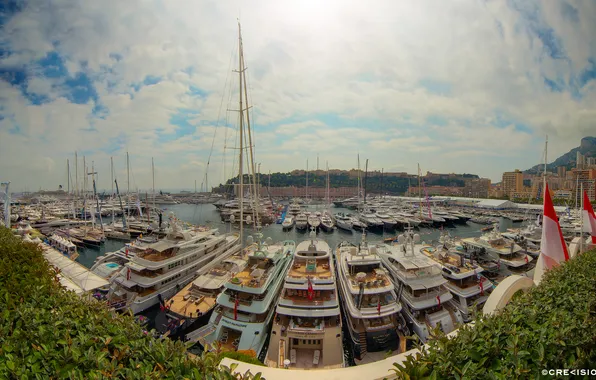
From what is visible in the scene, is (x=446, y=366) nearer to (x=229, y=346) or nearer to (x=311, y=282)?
(x=311, y=282)

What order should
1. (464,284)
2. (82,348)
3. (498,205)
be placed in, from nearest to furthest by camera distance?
1. (82,348)
2. (464,284)
3. (498,205)

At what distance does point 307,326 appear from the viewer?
9.41 meters

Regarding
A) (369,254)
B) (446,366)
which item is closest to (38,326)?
(446,366)

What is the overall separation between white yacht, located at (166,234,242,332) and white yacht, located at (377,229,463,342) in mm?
7887

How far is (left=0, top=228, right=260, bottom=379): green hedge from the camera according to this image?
2.40 m

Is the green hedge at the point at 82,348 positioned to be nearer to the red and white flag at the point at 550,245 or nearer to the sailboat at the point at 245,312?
the sailboat at the point at 245,312

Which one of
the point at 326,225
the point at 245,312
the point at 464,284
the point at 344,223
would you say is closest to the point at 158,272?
the point at 245,312

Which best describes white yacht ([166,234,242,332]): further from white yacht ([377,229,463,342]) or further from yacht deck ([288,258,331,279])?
white yacht ([377,229,463,342])

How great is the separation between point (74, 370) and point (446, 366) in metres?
3.54

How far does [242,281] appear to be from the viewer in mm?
10844

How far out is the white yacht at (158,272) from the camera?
42.4ft

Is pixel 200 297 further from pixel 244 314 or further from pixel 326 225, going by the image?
pixel 326 225

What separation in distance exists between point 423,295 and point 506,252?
11.6m

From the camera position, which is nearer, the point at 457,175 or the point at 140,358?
the point at 140,358
